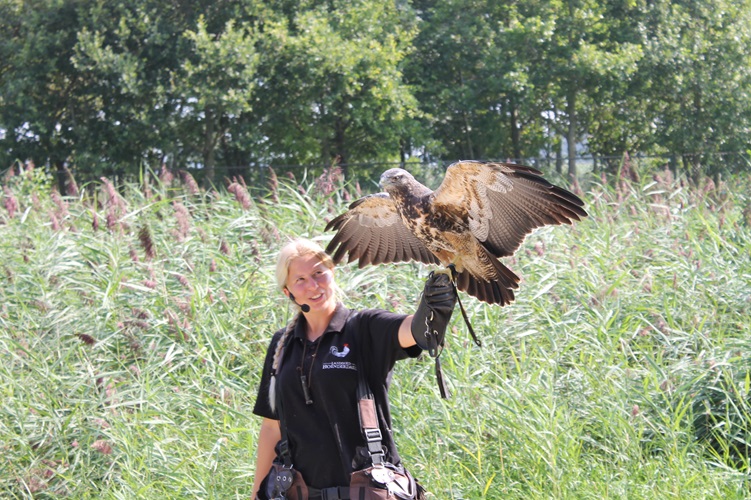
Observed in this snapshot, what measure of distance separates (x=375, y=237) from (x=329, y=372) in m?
1.06

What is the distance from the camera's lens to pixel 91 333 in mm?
5031

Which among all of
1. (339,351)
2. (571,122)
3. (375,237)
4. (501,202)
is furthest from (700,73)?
(339,351)

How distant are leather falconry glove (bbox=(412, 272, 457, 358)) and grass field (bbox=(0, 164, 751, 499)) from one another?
138cm

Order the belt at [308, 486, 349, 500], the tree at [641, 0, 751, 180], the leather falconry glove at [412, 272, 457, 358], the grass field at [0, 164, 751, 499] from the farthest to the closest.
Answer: the tree at [641, 0, 751, 180]
the grass field at [0, 164, 751, 499]
the belt at [308, 486, 349, 500]
the leather falconry glove at [412, 272, 457, 358]

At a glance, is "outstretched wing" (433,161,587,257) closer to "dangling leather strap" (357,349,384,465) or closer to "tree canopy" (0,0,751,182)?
"dangling leather strap" (357,349,384,465)

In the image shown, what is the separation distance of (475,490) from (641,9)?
15711mm

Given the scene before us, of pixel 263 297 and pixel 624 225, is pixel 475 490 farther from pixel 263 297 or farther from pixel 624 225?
pixel 624 225

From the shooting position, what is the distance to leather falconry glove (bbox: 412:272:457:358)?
2.47m

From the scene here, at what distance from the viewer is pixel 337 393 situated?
2.61 meters

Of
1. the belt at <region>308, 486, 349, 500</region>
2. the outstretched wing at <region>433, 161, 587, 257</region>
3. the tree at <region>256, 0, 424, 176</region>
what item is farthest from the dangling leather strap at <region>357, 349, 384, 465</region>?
the tree at <region>256, 0, 424, 176</region>

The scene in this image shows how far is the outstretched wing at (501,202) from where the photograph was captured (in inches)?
118

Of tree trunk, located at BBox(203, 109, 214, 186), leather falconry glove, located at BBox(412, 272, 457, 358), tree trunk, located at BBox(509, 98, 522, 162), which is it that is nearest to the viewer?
leather falconry glove, located at BBox(412, 272, 457, 358)

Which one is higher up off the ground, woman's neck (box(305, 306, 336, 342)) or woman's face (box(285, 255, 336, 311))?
woman's face (box(285, 255, 336, 311))

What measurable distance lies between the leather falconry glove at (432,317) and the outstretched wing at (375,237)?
939mm
